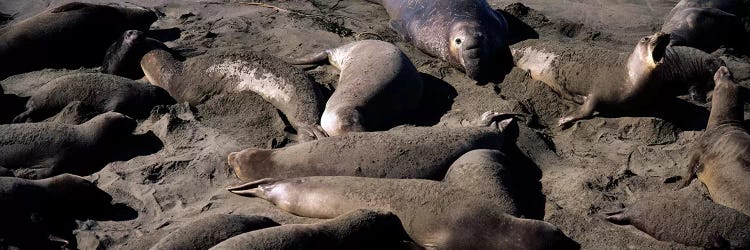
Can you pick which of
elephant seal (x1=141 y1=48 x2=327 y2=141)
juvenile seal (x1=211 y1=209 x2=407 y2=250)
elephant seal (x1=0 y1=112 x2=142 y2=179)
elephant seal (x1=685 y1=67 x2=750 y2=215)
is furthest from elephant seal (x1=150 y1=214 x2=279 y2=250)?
elephant seal (x1=685 y1=67 x2=750 y2=215)

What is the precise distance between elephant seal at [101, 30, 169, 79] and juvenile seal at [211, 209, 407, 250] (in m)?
3.17

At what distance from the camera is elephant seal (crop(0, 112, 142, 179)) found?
4.54 m

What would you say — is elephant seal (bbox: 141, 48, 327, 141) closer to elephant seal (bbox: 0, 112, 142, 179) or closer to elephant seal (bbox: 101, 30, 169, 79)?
elephant seal (bbox: 101, 30, 169, 79)

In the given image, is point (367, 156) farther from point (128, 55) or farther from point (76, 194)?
point (128, 55)

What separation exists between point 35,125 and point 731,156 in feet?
14.1

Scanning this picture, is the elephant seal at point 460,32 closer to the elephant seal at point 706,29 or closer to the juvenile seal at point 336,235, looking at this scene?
the elephant seal at point 706,29

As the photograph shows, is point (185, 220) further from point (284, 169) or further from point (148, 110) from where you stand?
point (148, 110)

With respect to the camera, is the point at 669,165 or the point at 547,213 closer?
the point at 547,213

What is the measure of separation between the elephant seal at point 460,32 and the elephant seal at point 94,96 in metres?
2.36

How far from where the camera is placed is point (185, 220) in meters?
4.05

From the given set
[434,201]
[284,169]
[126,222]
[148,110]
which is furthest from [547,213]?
[148,110]

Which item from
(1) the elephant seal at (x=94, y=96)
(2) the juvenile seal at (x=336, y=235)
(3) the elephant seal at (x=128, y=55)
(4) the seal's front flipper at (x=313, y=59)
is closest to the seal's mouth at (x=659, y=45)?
(2) the juvenile seal at (x=336, y=235)

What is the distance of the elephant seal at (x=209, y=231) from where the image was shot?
3.48m

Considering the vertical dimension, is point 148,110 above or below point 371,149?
below
